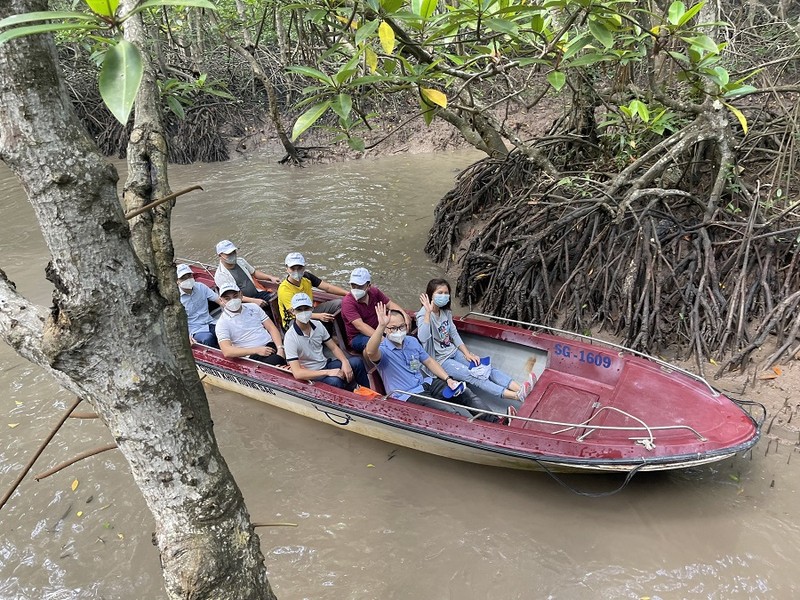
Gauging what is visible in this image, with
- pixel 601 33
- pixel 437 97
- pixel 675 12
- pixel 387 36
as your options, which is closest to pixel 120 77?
pixel 387 36

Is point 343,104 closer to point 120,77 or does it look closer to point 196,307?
point 120,77

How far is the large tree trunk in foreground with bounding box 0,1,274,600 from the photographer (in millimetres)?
1223

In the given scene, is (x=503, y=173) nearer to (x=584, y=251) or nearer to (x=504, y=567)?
(x=584, y=251)

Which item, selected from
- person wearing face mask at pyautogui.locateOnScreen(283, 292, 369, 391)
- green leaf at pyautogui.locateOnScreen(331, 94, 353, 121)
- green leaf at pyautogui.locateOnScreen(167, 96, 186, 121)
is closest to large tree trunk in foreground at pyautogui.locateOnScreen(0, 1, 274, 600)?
green leaf at pyautogui.locateOnScreen(331, 94, 353, 121)

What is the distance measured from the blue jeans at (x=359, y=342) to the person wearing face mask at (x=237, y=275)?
118cm

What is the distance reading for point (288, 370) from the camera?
4.76 m

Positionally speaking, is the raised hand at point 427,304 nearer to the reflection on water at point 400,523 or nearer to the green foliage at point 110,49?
the reflection on water at point 400,523

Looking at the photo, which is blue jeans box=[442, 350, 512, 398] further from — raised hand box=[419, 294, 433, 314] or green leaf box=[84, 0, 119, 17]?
green leaf box=[84, 0, 119, 17]

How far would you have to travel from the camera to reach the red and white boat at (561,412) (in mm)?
3664

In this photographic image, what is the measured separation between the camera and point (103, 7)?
114cm

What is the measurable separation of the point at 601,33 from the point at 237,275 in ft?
14.8

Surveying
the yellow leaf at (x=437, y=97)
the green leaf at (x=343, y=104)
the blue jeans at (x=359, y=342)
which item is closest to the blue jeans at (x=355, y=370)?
the blue jeans at (x=359, y=342)

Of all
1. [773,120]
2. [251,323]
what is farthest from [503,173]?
[251,323]

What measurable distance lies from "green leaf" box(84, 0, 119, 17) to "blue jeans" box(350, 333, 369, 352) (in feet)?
13.2
